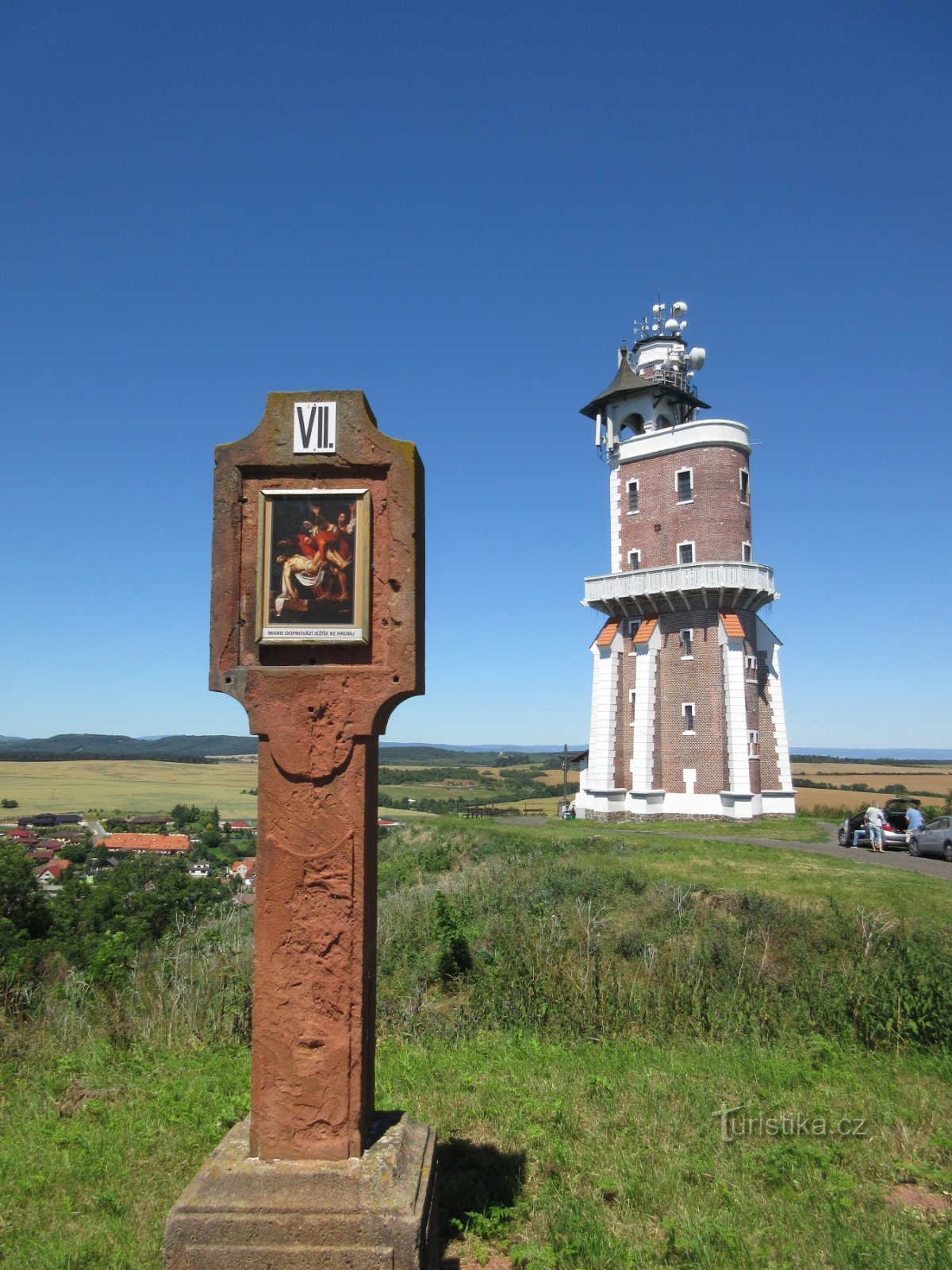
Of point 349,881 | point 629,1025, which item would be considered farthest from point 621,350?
point 349,881

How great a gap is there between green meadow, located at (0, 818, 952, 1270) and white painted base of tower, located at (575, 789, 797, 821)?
57.2 ft

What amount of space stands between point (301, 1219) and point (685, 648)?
28188 mm

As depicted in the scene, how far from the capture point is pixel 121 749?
82.4 meters

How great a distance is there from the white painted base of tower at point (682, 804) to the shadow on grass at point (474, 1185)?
2531 centimetres

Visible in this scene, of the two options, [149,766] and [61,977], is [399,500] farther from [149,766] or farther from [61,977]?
[149,766]

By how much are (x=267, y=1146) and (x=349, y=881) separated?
1319mm

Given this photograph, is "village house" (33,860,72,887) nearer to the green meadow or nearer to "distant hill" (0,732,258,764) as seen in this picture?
the green meadow

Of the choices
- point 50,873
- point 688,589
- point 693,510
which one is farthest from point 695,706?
point 50,873

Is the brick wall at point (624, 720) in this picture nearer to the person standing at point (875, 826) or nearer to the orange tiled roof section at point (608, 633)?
the orange tiled roof section at point (608, 633)

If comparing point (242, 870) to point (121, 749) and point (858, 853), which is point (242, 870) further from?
point (121, 749)

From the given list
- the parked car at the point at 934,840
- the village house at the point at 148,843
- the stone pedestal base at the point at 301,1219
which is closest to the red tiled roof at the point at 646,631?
the parked car at the point at 934,840

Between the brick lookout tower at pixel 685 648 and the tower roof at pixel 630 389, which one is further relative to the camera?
the tower roof at pixel 630 389

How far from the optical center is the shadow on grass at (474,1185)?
4.38 m

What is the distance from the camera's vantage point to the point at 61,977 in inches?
407
